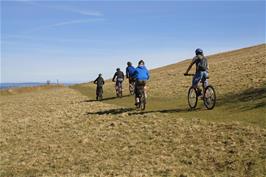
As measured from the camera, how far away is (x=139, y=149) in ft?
45.8

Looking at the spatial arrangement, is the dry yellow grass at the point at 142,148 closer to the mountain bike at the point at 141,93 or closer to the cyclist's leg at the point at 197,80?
the cyclist's leg at the point at 197,80

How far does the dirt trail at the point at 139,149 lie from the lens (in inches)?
453

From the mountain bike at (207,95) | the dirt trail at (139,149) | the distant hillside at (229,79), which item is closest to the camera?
A: the dirt trail at (139,149)

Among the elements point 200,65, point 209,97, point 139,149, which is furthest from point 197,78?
point 139,149

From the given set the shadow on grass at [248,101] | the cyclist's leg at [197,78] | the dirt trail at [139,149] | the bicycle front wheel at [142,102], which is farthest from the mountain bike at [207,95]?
the bicycle front wheel at [142,102]

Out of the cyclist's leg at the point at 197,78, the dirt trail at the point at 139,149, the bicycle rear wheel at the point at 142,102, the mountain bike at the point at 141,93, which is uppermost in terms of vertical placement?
the cyclist's leg at the point at 197,78

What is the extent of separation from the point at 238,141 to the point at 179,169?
276cm

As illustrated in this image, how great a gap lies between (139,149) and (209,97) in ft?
20.8

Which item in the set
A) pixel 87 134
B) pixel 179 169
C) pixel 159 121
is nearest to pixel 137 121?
pixel 159 121

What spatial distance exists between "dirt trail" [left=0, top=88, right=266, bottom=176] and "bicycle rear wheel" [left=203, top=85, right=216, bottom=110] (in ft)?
6.86

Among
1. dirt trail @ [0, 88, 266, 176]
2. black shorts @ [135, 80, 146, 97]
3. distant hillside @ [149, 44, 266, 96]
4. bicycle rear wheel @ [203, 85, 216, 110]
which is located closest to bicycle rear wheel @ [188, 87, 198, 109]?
bicycle rear wheel @ [203, 85, 216, 110]

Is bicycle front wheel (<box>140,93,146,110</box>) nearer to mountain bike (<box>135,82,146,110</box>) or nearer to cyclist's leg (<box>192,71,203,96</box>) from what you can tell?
mountain bike (<box>135,82,146,110</box>)

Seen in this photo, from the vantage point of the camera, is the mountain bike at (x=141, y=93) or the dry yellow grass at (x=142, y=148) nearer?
the dry yellow grass at (x=142, y=148)

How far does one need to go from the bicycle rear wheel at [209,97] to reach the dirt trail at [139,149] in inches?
82.4
